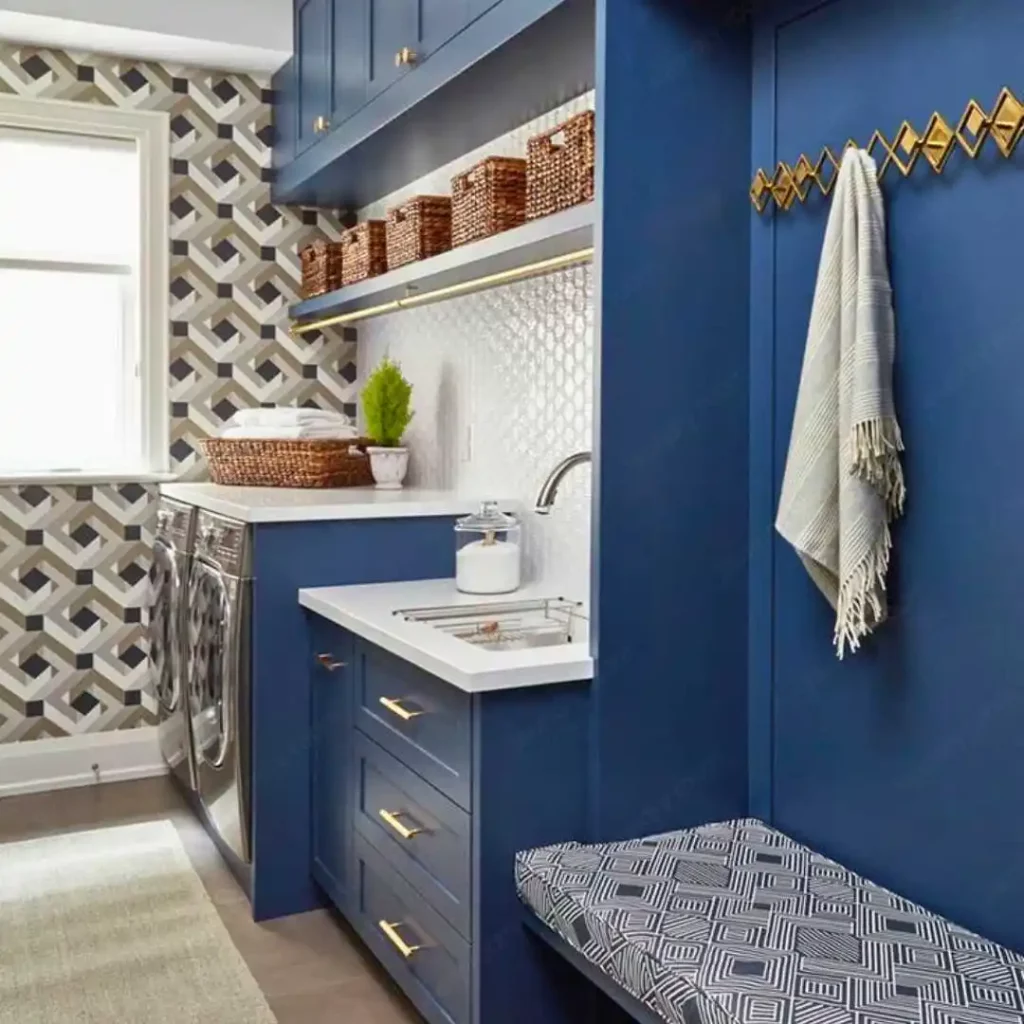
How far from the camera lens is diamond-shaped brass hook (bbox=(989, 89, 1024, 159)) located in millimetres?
1552

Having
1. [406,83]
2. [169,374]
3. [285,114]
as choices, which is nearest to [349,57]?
[406,83]

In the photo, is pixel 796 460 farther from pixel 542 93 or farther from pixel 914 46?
pixel 542 93

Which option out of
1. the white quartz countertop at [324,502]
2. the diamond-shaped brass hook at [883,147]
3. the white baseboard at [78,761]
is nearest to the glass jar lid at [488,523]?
the white quartz countertop at [324,502]

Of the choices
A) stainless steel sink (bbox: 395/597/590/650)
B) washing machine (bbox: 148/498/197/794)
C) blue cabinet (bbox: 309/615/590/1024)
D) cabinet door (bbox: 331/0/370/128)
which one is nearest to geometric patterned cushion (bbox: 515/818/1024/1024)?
blue cabinet (bbox: 309/615/590/1024)

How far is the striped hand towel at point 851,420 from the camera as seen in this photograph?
5.60 ft

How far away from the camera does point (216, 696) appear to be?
2953 millimetres

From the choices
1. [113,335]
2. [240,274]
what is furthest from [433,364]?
[113,335]

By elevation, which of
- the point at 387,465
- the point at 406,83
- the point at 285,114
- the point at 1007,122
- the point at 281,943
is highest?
the point at 285,114

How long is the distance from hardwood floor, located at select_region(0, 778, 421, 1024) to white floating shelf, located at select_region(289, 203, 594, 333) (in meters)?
1.63

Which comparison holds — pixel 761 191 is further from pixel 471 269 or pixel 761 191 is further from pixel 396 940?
pixel 396 940

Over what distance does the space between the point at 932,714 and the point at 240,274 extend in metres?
3.03

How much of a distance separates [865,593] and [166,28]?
2975mm

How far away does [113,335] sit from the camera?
3945mm

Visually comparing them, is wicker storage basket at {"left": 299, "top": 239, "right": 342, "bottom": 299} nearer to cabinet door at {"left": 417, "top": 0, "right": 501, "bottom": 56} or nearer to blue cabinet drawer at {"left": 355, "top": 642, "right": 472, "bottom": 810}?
cabinet door at {"left": 417, "top": 0, "right": 501, "bottom": 56}
